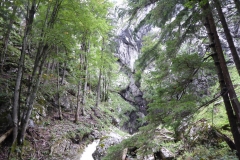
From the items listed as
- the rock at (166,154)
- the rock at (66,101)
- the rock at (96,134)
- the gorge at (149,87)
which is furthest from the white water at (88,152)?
the rock at (166,154)

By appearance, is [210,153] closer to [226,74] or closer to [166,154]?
[166,154]

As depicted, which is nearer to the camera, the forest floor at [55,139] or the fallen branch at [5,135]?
the fallen branch at [5,135]

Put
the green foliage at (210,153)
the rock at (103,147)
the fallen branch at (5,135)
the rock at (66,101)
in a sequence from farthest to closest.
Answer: the rock at (66,101), the rock at (103,147), the fallen branch at (5,135), the green foliage at (210,153)

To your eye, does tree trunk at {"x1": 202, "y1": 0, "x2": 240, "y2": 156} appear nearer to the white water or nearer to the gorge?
the gorge

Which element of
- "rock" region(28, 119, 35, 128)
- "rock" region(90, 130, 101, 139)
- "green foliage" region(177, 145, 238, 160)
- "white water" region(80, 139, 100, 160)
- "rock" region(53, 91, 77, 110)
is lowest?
"white water" region(80, 139, 100, 160)

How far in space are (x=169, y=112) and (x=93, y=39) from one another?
24.1 feet

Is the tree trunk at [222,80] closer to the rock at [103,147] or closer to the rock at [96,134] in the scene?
the rock at [103,147]

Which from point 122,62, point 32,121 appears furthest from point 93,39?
point 122,62

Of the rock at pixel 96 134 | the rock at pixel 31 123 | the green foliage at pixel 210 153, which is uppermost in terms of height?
the rock at pixel 31 123

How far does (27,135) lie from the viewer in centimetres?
651

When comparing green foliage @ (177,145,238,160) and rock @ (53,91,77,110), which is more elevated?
rock @ (53,91,77,110)

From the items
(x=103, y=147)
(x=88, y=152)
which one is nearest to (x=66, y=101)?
(x=88, y=152)

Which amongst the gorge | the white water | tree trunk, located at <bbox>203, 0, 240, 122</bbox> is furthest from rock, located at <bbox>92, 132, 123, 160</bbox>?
tree trunk, located at <bbox>203, 0, 240, 122</bbox>

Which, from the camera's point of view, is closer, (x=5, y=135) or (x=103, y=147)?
(x=5, y=135)
